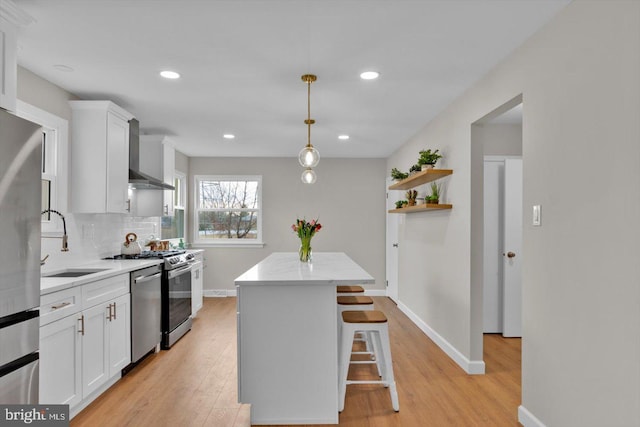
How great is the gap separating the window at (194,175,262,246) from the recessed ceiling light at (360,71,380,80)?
3.89 metres

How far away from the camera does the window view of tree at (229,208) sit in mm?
6785

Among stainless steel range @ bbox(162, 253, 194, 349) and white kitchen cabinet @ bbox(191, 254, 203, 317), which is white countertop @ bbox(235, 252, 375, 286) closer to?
stainless steel range @ bbox(162, 253, 194, 349)

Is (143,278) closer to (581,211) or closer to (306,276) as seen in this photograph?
(306,276)

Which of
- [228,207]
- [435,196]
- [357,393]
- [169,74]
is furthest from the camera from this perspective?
[228,207]

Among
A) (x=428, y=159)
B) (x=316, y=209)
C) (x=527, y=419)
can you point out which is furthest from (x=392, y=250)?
(x=527, y=419)

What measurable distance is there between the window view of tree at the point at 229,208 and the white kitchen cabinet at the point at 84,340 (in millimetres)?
3497

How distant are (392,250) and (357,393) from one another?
3.76 metres

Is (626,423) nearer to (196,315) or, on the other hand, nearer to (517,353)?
(517,353)

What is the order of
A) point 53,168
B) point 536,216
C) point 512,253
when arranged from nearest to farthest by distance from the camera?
point 536,216 < point 53,168 < point 512,253

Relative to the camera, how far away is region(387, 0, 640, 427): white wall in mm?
1680

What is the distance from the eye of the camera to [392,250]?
21.2 ft

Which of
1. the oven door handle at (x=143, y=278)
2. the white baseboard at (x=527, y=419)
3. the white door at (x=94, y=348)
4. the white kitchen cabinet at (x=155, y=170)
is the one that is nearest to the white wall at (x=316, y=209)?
the white kitchen cabinet at (x=155, y=170)

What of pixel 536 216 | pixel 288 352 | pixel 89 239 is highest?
pixel 536 216

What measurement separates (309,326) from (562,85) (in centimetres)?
202
